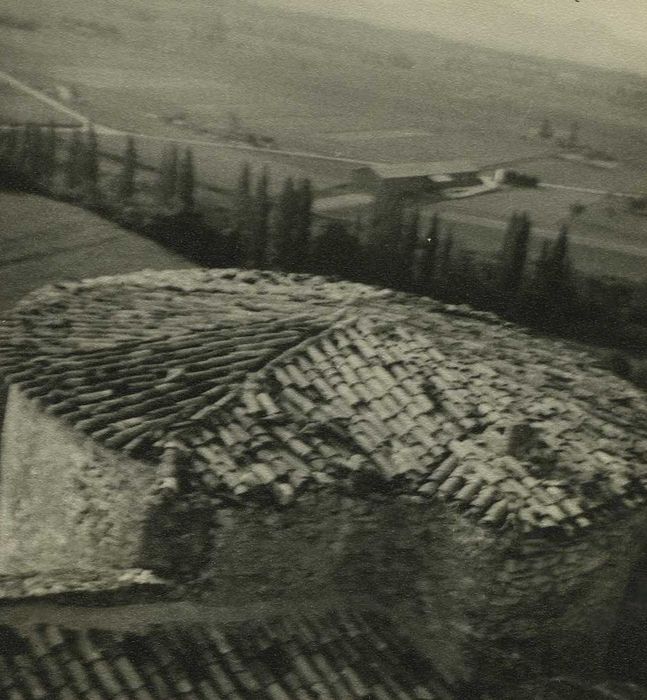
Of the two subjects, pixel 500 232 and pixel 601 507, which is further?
pixel 500 232

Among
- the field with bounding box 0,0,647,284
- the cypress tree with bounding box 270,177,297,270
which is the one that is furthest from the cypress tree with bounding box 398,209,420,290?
the cypress tree with bounding box 270,177,297,270

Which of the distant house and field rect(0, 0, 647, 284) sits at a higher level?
field rect(0, 0, 647, 284)

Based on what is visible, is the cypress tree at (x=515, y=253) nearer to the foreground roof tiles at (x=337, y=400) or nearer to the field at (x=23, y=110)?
the foreground roof tiles at (x=337, y=400)

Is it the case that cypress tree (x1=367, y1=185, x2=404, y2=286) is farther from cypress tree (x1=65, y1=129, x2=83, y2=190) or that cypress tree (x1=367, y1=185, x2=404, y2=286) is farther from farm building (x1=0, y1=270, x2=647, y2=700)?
cypress tree (x1=65, y1=129, x2=83, y2=190)

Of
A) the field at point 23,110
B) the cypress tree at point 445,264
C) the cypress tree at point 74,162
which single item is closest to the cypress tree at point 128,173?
the cypress tree at point 74,162

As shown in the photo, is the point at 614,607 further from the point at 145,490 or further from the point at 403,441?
the point at 145,490

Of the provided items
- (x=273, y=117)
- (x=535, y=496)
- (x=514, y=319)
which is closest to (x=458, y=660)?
(x=535, y=496)
